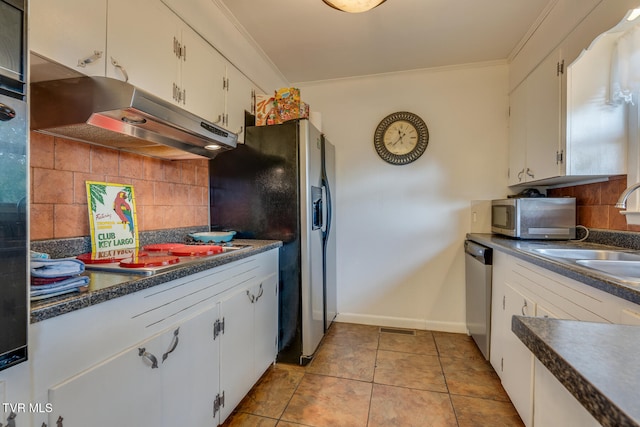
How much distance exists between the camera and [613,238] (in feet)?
5.85

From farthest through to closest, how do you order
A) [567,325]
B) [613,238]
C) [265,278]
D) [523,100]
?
[523,100]
[265,278]
[613,238]
[567,325]

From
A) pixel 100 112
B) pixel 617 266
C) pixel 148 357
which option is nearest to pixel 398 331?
pixel 617 266

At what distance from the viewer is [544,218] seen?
209 cm

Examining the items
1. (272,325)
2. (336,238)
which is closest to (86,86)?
(272,325)

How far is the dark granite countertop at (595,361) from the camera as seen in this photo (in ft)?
1.03

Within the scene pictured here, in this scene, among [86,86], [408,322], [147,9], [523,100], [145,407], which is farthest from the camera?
[408,322]

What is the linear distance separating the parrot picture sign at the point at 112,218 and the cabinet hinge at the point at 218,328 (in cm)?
57

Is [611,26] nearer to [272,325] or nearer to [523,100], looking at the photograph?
[523,100]

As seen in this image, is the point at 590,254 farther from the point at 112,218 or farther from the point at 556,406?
the point at 112,218

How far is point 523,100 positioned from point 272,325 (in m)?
2.51

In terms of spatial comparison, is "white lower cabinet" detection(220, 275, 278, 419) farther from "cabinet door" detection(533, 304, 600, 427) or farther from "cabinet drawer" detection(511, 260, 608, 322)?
"cabinet drawer" detection(511, 260, 608, 322)

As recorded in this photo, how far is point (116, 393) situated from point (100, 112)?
989 mm

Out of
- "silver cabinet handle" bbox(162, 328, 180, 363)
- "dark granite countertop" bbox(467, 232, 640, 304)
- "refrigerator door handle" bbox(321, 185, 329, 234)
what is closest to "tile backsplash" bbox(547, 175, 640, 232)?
"dark granite countertop" bbox(467, 232, 640, 304)

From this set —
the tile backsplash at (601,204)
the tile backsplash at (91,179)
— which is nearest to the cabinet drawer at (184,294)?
the tile backsplash at (91,179)
